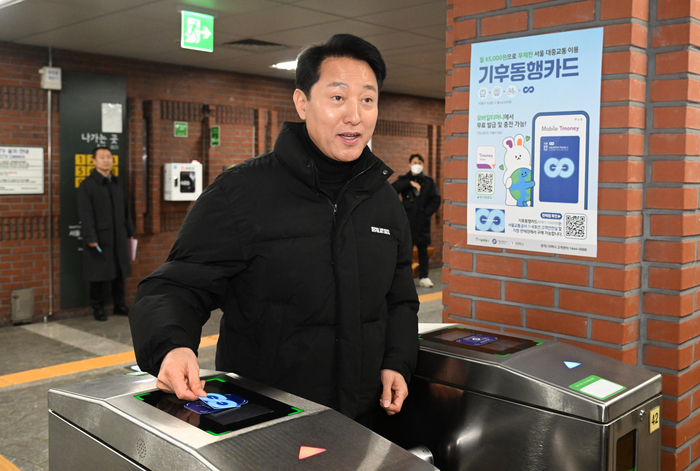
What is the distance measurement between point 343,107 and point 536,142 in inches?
27.4

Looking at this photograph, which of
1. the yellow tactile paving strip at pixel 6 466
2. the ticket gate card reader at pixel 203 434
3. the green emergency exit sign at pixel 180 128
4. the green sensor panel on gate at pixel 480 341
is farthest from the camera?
the green emergency exit sign at pixel 180 128

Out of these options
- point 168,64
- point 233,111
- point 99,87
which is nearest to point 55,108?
point 99,87

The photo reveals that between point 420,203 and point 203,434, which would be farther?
point 420,203

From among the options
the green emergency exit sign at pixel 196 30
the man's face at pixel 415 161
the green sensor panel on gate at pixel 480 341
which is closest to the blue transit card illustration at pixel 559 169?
the green sensor panel on gate at pixel 480 341

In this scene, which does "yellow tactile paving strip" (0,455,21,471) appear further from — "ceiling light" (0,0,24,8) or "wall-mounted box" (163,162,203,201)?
"wall-mounted box" (163,162,203,201)

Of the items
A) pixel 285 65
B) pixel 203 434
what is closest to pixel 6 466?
pixel 203 434

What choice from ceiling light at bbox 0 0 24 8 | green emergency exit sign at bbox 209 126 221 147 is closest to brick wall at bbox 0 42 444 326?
green emergency exit sign at bbox 209 126 221 147

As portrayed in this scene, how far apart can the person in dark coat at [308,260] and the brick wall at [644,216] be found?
0.58m

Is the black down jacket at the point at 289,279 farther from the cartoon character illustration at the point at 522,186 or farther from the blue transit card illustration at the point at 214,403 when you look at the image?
the cartoon character illustration at the point at 522,186

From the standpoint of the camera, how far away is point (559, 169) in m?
Answer: 1.94

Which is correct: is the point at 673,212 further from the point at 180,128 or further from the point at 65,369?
the point at 180,128

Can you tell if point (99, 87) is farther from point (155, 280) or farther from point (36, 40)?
point (155, 280)

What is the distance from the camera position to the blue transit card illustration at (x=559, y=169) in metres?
1.91

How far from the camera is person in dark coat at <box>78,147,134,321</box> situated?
6.44m
